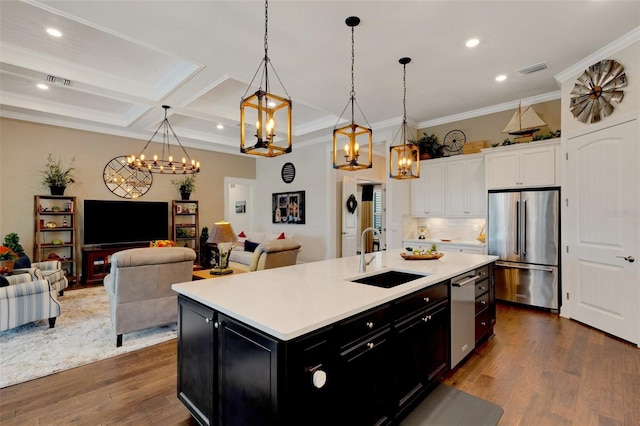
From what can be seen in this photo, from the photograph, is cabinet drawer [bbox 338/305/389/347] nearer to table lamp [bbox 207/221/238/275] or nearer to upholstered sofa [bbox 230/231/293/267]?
table lamp [bbox 207/221/238/275]

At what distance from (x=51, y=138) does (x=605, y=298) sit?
9.05 m

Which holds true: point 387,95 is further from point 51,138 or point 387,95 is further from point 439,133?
point 51,138

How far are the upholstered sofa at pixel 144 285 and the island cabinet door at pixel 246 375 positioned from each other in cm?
207

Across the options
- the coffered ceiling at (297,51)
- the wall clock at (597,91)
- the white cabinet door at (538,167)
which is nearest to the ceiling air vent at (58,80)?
the coffered ceiling at (297,51)

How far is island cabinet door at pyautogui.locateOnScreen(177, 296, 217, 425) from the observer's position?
1732mm

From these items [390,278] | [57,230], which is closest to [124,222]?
[57,230]

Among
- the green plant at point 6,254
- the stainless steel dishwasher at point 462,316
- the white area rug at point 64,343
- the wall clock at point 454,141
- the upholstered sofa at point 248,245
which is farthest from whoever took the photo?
the upholstered sofa at point 248,245

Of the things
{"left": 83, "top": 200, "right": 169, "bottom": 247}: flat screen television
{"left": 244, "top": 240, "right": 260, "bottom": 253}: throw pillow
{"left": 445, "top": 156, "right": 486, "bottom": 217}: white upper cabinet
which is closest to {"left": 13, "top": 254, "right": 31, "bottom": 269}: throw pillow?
{"left": 83, "top": 200, "right": 169, "bottom": 247}: flat screen television

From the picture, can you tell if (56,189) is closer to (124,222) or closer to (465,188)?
(124,222)

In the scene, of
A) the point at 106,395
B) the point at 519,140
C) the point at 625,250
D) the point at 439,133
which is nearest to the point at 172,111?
the point at 106,395

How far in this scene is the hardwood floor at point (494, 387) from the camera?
2.09 meters

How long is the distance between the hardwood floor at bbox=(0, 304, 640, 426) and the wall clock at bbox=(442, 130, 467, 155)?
11.4 feet

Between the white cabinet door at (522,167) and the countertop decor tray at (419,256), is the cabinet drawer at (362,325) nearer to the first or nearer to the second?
the countertop decor tray at (419,256)

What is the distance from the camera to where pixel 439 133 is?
5867 mm
